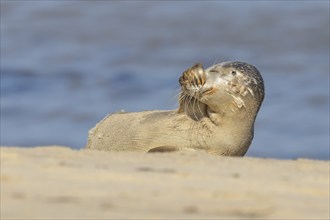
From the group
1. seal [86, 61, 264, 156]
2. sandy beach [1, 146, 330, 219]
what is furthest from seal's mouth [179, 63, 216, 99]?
sandy beach [1, 146, 330, 219]

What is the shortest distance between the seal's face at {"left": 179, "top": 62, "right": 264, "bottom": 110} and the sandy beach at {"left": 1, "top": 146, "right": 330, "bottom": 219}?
374 centimetres

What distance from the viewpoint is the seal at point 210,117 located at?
10672 mm

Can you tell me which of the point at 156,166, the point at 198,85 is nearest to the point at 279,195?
the point at 156,166

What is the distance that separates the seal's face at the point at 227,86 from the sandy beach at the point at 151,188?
12.3 ft

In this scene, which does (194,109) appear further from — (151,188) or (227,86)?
(151,188)

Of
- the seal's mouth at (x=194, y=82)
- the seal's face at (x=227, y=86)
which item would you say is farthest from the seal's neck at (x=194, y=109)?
the seal's mouth at (x=194, y=82)

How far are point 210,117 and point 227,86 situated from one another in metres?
0.36

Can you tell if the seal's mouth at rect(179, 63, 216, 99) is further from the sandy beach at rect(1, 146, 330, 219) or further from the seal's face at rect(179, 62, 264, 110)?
the sandy beach at rect(1, 146, 330, 219)

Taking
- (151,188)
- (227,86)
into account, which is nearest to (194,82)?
(227,86)

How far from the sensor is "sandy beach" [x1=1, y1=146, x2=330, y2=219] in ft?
15.7

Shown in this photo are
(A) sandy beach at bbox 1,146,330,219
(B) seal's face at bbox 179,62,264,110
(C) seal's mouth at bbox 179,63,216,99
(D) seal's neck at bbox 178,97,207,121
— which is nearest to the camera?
(A) sandy beach at bbox 1,146,330,219

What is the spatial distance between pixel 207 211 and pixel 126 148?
240 inches

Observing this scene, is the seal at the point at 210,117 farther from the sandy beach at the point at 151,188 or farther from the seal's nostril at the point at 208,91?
the sandy beach at the point at 151,188

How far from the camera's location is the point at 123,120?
1138 centimetres
